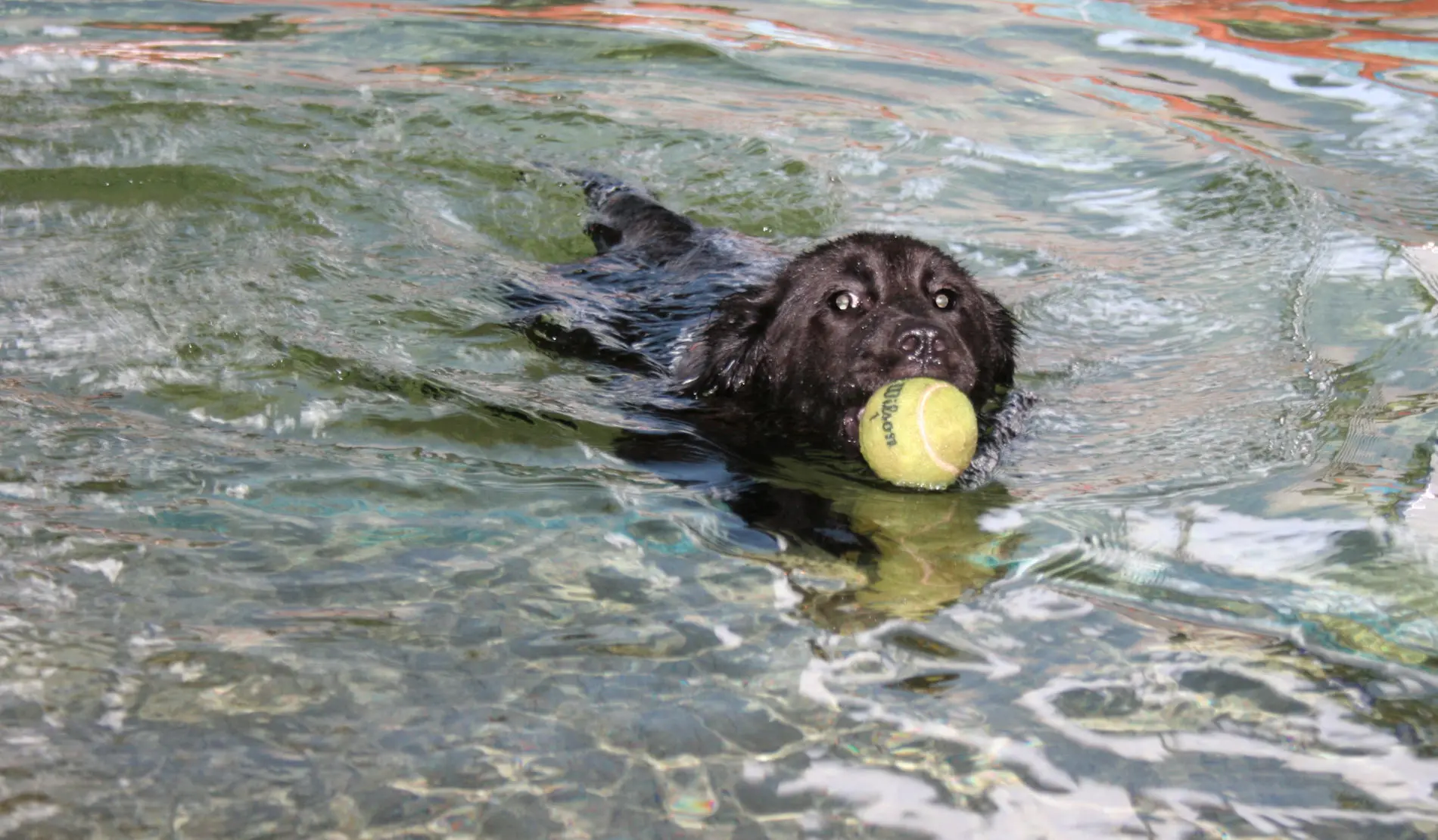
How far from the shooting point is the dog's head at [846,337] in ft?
14.4

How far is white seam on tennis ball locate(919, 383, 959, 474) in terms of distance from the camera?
3.82 meters

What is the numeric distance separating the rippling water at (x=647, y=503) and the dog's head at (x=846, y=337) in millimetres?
296

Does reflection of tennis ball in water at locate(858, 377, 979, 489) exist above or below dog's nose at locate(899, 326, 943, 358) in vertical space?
below

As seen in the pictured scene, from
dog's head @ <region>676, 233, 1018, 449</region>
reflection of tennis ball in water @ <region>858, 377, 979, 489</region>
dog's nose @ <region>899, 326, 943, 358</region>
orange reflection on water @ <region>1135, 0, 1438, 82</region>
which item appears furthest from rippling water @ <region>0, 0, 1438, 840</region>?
orange reflection on water @ <region>1135, 0, 1438, 82</region>

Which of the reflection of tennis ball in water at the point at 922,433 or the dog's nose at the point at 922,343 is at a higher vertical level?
the dog's nose at the point at 922,343

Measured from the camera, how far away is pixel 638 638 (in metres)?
3.18

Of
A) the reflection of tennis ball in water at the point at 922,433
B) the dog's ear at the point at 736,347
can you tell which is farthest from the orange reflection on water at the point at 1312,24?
the reflection of tennis ball in water at the point at 922,433

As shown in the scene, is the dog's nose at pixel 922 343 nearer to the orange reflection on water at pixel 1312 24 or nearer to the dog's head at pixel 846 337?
the dog's head at pixel 846 337

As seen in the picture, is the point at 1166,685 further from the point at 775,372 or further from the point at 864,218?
the point at 864,218

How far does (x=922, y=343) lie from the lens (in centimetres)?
431

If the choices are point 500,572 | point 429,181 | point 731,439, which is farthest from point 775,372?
point 429,181

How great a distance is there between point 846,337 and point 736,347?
1.72 feet

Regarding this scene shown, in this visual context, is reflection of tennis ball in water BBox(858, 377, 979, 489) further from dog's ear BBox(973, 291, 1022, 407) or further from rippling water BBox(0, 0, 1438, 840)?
dog's ear BBox(973, 291, 1022, 407)

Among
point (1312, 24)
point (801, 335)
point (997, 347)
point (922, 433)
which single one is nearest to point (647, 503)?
point (922, 433)
